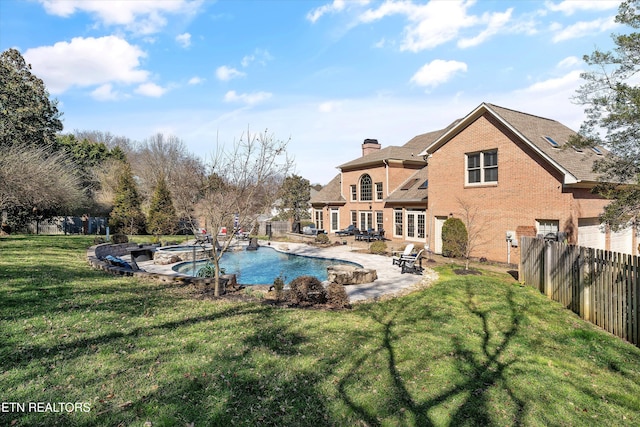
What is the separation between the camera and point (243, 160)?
11266mm

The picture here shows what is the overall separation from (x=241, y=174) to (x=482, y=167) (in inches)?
497

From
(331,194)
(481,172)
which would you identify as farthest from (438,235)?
(331,194)

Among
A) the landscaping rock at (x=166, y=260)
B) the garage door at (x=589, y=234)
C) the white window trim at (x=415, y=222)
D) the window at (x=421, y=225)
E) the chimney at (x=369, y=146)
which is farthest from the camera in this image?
the chimney at (x=369, y=146)

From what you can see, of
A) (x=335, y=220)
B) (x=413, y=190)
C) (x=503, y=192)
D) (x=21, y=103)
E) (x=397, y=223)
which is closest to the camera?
(x=503, y=192)

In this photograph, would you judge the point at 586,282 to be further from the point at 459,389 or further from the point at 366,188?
the point at 366,188

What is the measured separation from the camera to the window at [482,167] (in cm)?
1641

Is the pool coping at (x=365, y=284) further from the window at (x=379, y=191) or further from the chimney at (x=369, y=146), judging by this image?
the chimney at (x=369, y=146)

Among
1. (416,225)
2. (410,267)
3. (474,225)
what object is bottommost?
(410,267)

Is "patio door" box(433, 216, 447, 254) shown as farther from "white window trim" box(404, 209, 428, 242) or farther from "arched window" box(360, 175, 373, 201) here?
"arched window" box(360, 175, 373, 201)

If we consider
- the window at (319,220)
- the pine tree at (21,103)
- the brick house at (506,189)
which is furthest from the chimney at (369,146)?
the pine tree at (21,103)

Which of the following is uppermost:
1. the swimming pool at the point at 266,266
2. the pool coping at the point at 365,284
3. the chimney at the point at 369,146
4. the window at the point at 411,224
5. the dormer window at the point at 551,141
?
the chimney at the point at 369,146

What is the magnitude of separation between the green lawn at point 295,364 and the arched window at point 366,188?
1938 cm

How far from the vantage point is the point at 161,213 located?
96.1 feet

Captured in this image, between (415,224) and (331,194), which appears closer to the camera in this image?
(415,224)
